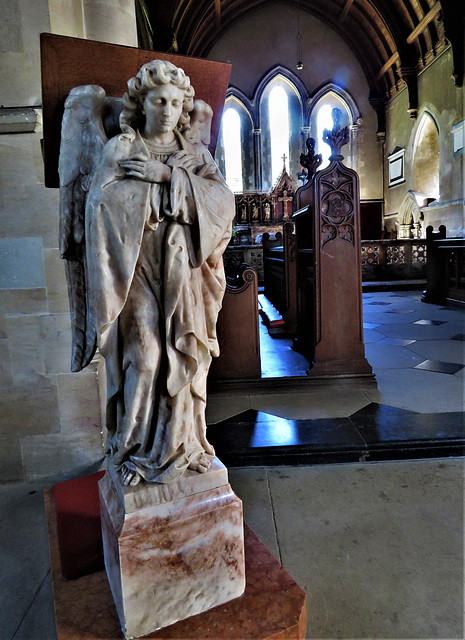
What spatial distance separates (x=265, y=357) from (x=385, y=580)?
2.66 meters

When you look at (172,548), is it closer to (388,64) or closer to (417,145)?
(417,145)

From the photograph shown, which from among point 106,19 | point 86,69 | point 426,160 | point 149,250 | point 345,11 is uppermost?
point 345,11

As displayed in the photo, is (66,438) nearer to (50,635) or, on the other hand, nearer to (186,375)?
(50,635)

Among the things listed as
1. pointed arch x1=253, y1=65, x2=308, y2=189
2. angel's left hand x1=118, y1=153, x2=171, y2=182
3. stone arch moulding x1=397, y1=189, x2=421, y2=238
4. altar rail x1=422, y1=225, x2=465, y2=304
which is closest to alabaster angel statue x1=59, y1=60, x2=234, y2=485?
angel's left hand x1=118, y1=153, x2=171, y2=182

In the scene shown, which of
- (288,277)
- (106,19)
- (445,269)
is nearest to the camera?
(106,19)

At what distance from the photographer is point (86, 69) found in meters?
1.21

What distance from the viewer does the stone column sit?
2.32m

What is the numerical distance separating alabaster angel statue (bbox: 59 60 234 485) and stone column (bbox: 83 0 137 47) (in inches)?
57.6

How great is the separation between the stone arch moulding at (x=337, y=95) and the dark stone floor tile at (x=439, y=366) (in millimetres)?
12654

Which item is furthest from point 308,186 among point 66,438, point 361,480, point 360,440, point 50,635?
point 50,635

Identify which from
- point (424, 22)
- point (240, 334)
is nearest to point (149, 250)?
point (240, 334)

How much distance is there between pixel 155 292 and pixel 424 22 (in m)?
13.3

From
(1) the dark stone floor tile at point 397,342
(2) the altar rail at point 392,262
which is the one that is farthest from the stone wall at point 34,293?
(2) the altar rail at point 392,262

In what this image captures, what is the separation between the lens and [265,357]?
4.11 m
